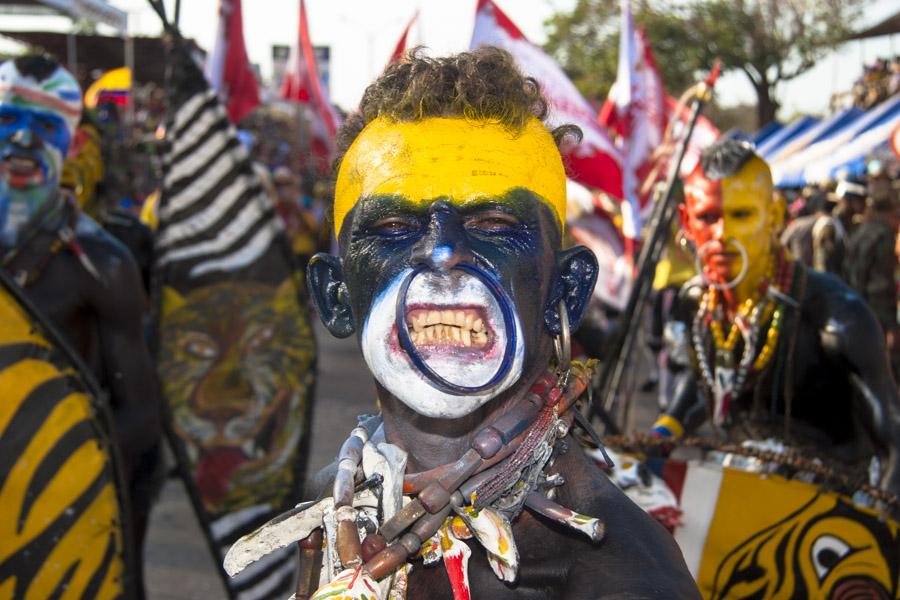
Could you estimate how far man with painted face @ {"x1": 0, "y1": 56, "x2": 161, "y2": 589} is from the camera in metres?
3.73

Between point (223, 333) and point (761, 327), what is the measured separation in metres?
2.10

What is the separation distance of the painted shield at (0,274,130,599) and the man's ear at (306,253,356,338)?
3.79ft

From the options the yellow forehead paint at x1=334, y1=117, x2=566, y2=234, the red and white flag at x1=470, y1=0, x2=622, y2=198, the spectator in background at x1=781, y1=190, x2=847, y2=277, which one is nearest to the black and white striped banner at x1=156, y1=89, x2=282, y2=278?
the red and white flag at x1=470, y1=0, x2=622, y2=198

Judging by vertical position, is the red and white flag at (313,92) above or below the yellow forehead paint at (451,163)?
below

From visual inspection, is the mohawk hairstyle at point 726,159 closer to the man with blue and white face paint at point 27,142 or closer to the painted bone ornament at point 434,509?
the painted bone ornament at point 434,509

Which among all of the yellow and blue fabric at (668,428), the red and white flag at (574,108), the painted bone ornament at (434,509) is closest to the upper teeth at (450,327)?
the painted bone ornament at (434,509)

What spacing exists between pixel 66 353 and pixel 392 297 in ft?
4.76

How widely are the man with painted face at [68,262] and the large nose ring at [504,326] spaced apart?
2.38 m

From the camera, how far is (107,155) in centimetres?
554

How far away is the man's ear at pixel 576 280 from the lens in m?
1.74

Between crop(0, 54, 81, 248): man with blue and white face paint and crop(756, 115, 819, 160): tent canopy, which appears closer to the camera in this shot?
crop(0, 54, 81, 248): man with blue and white face paint

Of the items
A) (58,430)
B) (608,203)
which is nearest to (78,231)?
(58,430)

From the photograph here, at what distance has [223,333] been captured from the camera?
14.1 ft

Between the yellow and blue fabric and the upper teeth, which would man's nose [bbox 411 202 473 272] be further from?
the yellow and blue fabric
